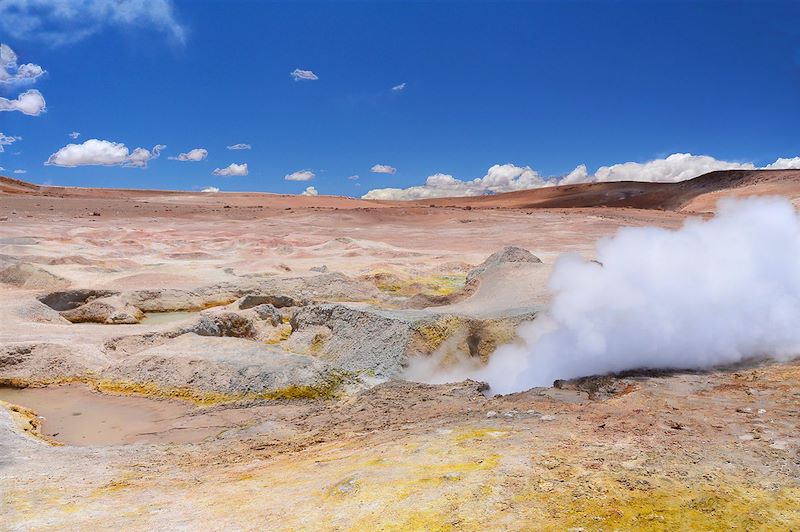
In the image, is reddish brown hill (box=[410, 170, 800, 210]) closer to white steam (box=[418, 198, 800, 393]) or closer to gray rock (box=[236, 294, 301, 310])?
white steam (box=[418, 198, 800, 393])

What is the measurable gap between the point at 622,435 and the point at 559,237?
23.7 metres

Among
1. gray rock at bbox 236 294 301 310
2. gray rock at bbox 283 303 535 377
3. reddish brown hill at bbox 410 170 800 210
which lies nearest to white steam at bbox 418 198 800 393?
gray rock at bbox 283 303 535 377

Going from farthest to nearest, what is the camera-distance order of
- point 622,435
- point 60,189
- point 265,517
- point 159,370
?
1. point 60,189
2. point 159,370
3. point 622,435
4. point 265,517

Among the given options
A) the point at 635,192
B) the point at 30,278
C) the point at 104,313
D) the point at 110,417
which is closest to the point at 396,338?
the point at 110,417

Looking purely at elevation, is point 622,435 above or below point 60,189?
below

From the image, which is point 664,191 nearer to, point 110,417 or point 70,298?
point 70,298

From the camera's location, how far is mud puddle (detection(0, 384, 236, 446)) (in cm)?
580

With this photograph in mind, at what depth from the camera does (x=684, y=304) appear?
6.28 m

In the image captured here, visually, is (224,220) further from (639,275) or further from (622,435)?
(622,435)

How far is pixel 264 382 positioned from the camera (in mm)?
6875

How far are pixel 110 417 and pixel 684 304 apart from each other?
6.19 meters

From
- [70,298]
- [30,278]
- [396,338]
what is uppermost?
Answer: [30,278]

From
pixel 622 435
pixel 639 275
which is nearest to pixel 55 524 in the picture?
pixel 622 435

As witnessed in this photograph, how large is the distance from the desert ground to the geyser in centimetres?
35
